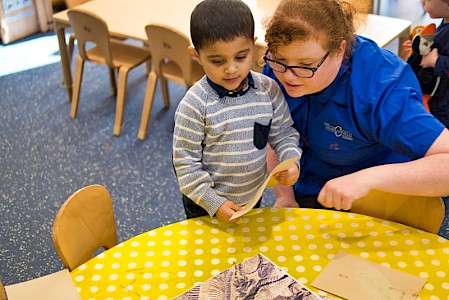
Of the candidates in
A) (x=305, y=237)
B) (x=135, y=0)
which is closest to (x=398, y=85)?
(x=305, y=237)

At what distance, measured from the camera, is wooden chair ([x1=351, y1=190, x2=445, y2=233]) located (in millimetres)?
1585

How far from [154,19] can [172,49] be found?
0.41 m

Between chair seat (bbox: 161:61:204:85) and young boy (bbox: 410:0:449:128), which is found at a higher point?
young boy (bbox: 410:0:449:128)

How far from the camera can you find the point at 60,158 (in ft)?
11.5

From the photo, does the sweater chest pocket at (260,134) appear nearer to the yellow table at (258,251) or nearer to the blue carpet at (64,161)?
the yellow table at (258,251)

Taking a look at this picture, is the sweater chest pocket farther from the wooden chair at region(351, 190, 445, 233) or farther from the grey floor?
the grey floor

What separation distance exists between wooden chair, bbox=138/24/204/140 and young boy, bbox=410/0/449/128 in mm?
1205

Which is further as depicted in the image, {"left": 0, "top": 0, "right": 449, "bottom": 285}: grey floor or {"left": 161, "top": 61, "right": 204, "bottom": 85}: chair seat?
{"left": 161, "top": 61, "right": 204, "bottom": 85}: chair seat

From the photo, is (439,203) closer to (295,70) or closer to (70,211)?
(295,70)

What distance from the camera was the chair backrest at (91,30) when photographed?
3.49 metres

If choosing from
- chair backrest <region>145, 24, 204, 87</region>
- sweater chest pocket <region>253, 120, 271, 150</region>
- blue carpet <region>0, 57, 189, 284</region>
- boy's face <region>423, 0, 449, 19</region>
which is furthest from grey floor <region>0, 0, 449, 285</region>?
sweater chest pocket <region>253, 120, 271, 150</region>

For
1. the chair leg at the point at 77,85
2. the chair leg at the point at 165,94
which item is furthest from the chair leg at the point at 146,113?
the chair leg at the point at 77,85

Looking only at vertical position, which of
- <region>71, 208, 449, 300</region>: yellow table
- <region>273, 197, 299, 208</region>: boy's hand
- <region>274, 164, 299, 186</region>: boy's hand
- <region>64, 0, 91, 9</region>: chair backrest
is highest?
<region>274, 164, 299, 186</region>: boy's hand

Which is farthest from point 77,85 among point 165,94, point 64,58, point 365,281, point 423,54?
point 365,281
